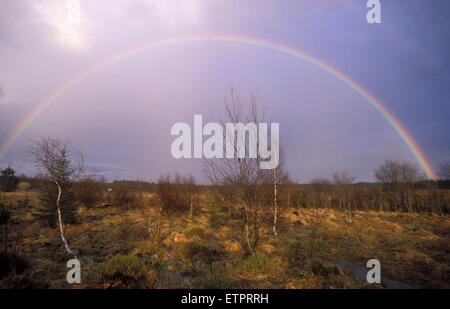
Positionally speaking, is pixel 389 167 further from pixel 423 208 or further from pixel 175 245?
pixel 175 245

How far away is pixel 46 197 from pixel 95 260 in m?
8.27

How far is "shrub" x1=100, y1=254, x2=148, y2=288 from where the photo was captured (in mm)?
5391

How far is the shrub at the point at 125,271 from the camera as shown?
5.39 metres

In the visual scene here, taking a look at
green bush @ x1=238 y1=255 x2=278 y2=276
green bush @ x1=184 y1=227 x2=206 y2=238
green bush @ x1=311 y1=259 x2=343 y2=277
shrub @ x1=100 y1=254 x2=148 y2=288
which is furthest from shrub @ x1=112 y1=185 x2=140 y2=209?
green bush @ x1=311 y1=259 x2=343 y2=277

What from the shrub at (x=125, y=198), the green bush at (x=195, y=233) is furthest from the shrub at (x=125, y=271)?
the shrub at (x=125, y=198)

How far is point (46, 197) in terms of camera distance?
12297 mm

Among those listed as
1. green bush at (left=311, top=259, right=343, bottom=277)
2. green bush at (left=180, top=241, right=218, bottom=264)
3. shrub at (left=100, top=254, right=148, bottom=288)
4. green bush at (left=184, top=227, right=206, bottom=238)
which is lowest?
green bush at (left=184, top=227, right=206, bottom=238)

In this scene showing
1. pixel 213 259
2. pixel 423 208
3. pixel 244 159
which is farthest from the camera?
pixel 423 208

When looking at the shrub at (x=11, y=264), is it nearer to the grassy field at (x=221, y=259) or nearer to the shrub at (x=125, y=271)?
the grassy field at (x=221, y=259)

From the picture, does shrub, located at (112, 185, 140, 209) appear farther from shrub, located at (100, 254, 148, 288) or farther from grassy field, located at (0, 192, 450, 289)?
shrub, located at (100, 254, 148, 288)

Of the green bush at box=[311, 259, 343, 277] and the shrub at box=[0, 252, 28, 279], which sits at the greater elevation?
the shrub at box=[0, 252, 28, 279]
